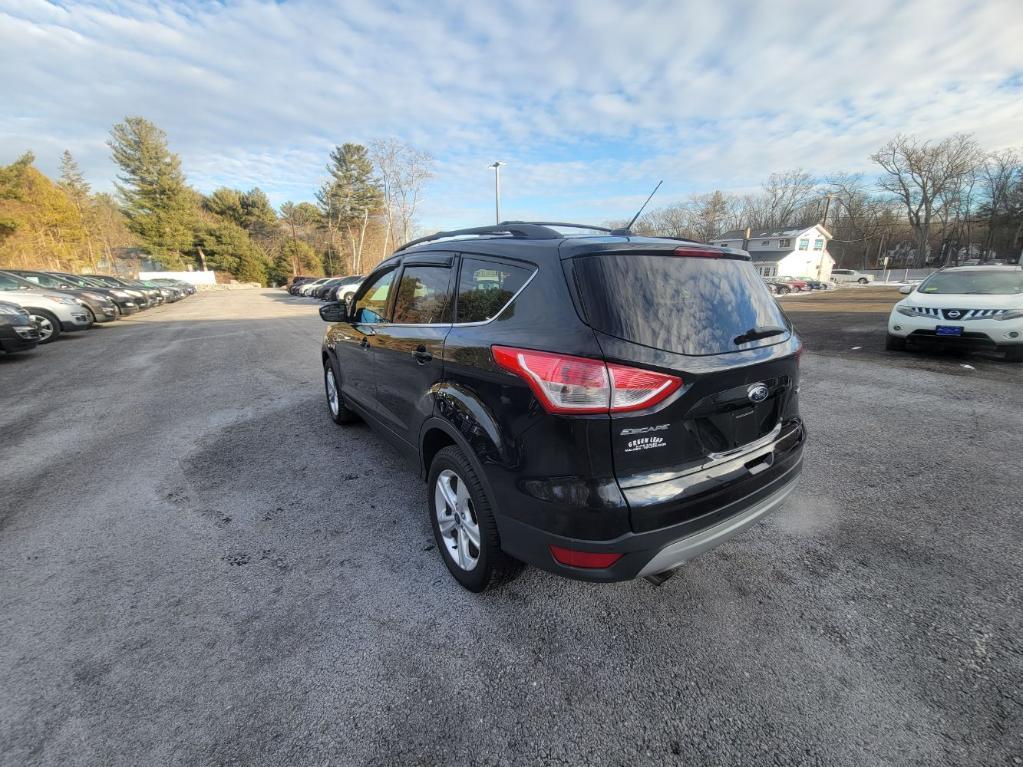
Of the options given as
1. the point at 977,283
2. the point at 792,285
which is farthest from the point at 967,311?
the point at 792,285

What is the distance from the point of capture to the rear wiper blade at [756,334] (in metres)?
2.07

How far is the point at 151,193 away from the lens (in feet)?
158

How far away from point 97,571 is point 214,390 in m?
4.49

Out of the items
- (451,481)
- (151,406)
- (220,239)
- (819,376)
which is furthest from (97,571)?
(220,239)

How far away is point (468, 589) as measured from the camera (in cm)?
237

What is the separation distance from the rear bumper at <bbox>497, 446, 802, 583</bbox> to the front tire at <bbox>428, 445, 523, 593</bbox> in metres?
0.12

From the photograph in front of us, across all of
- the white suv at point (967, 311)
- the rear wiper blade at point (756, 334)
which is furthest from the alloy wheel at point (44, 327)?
the white suv at point (967, 311)

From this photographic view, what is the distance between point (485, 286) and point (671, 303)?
0.92 meters

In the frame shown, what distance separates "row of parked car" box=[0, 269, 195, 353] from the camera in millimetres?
8500

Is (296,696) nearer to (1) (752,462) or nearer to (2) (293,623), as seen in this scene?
(2) (293,623)

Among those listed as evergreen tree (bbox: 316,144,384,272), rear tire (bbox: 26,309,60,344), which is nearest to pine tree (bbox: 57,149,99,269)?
evergreen tree (bbox: 316,144,384,272)

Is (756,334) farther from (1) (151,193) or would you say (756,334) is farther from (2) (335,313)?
(1) (151,193)

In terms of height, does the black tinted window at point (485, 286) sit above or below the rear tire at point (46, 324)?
above

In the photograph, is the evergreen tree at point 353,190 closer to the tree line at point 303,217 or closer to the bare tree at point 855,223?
the tree line at point 303,217
